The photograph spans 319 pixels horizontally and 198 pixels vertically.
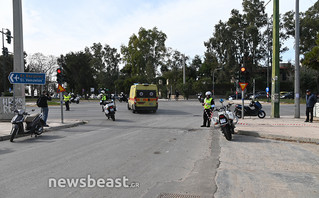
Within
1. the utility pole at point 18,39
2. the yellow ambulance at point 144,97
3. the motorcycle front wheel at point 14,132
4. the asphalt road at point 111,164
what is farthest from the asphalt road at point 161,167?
the yellow ambulance at point 144,97

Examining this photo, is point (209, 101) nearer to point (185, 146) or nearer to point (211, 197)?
point (185, 146)

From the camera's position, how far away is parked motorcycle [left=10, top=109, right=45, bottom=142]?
32.4 ft

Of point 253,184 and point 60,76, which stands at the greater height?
point 60,76

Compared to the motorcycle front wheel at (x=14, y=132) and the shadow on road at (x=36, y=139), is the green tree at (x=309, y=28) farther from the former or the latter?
the motorcycle front wheel at (x=14, y=132)

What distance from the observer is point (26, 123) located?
34.7 ft

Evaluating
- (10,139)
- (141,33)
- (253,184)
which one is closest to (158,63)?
(141,33)

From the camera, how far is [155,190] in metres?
4.59

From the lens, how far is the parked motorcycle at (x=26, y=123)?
9.87 metres

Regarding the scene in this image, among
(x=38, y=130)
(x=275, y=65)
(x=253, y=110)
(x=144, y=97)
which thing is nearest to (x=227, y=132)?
(x=38, y=130)

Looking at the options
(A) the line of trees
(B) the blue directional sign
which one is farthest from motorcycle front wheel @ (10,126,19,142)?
(A) the line of trees

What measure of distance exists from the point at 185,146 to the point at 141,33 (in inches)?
2422

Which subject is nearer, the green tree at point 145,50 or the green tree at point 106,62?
the green tree at point 145,50

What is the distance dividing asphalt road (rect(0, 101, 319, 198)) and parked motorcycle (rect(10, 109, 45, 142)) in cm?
58

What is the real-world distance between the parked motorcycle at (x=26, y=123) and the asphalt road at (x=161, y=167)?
1.92 ft
